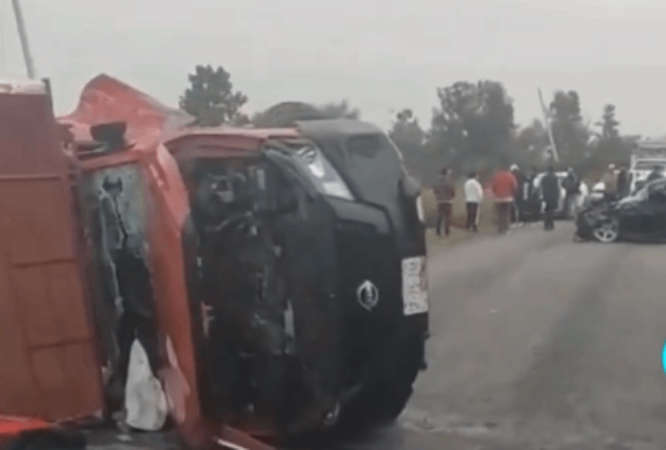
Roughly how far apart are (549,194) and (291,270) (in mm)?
20859

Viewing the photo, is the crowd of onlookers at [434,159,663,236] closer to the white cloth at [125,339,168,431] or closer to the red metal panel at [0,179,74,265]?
the white cloth at [125,339,168,431]

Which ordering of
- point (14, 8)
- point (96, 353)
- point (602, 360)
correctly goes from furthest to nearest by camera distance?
point (14, 8), point (602, 360), point (96, 353)

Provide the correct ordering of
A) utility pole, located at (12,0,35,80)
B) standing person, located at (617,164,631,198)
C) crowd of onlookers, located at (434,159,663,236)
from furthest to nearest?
standing person, located at (617,164,631,198) < crowd of onlookers, located at (434,159,663,236) < utility pole, located at (12,0,35,80)

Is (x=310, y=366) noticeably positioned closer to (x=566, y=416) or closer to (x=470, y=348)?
(x=566, y=416)

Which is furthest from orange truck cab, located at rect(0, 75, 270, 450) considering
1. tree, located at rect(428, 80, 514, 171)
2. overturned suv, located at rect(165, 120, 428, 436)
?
tree, located at rect(428, 80, 514, 171)

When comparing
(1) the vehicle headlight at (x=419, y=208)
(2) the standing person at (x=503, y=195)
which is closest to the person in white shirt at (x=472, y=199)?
(2) the standing person at (x=503, y=195)

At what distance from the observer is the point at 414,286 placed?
21.5 feet

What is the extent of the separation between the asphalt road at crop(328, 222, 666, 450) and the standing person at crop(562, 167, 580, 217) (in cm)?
1195

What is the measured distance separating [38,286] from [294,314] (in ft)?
3.93

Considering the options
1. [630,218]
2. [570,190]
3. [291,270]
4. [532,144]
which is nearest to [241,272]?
[291,270]

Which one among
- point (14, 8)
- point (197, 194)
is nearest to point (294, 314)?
point (197, 194)

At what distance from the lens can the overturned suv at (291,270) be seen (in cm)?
611

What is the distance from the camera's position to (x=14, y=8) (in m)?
15.0

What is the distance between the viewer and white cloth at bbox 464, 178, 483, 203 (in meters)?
25.1
